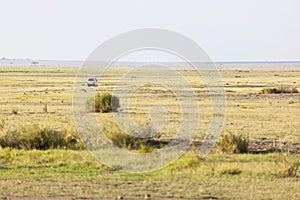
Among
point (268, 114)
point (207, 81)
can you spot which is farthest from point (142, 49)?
point (207, 81)

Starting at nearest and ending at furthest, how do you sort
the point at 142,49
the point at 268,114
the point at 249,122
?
the point at 142,49 → the point at 249,122 → the point at 268,114

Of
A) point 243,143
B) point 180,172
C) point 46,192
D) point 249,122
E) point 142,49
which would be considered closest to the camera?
point 46,192

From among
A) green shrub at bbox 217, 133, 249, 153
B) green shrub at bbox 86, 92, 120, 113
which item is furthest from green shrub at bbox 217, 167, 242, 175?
green shrub at bbox 86, 92, 120, 113

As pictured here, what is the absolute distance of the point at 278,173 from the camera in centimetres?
1730

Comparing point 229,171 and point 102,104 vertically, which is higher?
point 102,104

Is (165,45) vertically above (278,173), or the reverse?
(165,45)

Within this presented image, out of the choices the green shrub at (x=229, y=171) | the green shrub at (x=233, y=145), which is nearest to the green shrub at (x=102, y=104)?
the green shrub at (x=233, y=145)

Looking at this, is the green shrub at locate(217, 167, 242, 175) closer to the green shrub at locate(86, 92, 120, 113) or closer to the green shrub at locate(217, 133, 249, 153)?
the green shrub at locate(217, 133, 249, 153)

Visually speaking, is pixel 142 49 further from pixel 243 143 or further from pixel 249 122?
pixel 249 122

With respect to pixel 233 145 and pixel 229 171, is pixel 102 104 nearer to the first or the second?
pixel 233 145

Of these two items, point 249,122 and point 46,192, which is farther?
point 249,122

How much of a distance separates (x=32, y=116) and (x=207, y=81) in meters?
69.6

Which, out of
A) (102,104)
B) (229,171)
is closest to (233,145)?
(229,171)

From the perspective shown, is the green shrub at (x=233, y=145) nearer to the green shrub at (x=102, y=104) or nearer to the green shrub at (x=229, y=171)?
the green shrub at (x=229, y=171)
